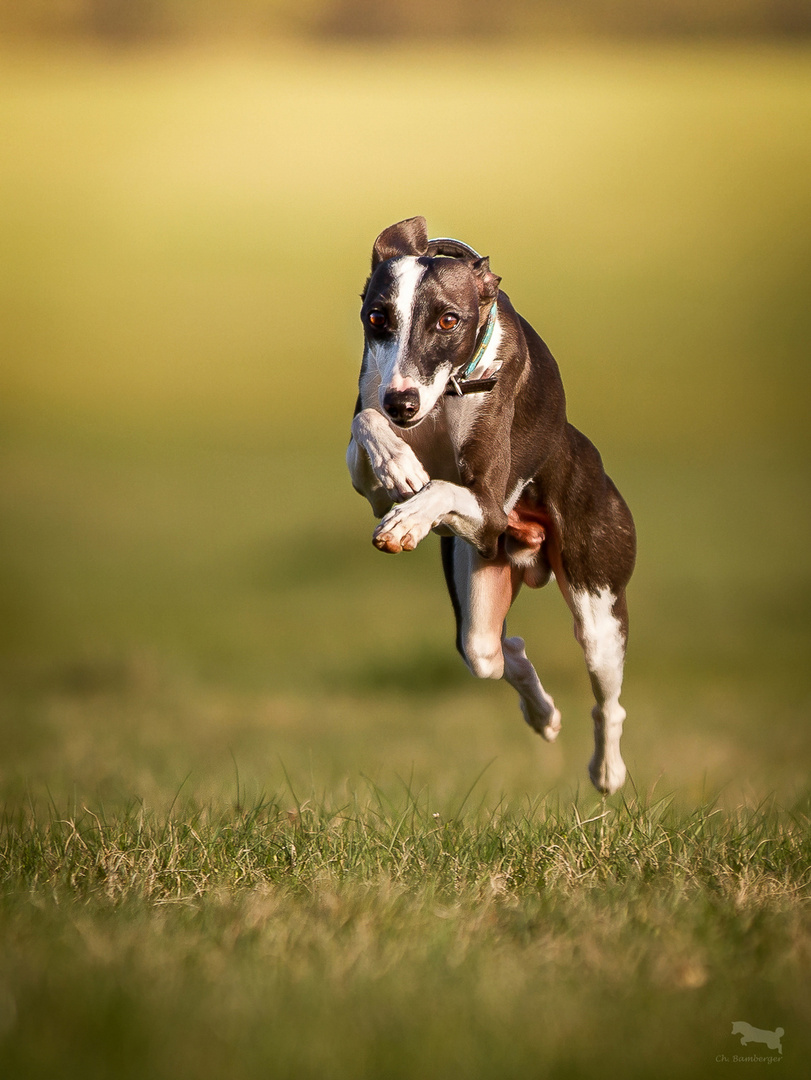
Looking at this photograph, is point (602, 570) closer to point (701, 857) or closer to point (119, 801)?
point (701, 857)

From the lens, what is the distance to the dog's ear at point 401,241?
17.4ft

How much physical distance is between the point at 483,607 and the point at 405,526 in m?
1.60

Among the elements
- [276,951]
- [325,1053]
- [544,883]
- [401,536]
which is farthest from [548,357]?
[325,1053]

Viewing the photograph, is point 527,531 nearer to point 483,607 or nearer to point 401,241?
point 483,607

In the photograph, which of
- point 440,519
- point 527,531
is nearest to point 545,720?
point 527,531

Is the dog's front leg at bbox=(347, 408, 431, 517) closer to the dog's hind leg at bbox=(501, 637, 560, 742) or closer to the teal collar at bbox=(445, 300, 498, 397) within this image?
the teal collar at bbox=(445, 300, 498, 397)

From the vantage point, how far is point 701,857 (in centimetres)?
575

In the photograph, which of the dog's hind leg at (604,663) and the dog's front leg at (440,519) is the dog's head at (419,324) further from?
the dog's hind leg at (604,663)

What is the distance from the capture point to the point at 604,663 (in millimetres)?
6402

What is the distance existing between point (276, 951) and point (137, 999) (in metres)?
0.60

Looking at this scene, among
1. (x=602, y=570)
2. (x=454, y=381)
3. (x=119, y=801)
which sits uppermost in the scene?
(x=454, y=381)

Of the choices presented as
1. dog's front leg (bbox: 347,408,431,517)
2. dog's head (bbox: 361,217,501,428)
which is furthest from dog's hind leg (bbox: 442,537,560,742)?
dog's head (bbox: 361,217,501,428)

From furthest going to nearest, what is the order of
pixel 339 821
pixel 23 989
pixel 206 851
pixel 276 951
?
pixel 339 821, pixel 206 851, pixel 276 951, pixel 23 989

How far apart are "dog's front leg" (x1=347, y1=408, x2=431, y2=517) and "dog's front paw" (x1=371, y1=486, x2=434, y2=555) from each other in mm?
80
